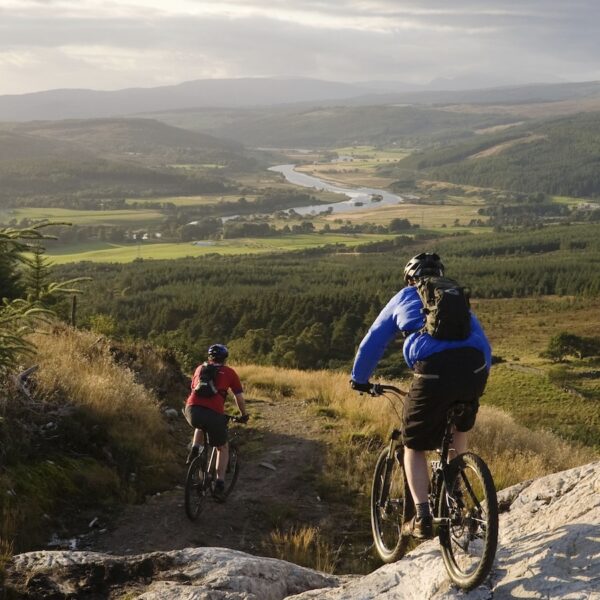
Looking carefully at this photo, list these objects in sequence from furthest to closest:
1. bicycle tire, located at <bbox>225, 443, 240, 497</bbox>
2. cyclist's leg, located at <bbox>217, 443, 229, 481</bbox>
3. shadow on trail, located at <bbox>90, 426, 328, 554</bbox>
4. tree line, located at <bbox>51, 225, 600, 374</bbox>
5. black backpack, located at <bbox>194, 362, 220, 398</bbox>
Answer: tree line, located at <bbox>51, 225, 600, 374</bbox>, bicycle tire, located at <bbox>225, 443, 240, 497</bbox>, cyclist's leg, located at <bbox>217, 443, 229, 481</bbox>, black backpack, located at <bbox>194, 362, 220, 398</bbox>, shadow on trail, located at <bbox>90, 426, 328, 554</bbox>

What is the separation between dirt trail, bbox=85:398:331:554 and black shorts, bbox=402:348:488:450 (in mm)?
Result: 3410

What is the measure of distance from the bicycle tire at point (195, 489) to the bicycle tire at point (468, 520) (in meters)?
4.10

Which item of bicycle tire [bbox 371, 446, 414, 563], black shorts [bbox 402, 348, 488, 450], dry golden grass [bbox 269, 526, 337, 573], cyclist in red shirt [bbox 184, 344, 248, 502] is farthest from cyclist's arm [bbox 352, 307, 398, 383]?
cyclist in red shirt [bbox 184, 344, 248, 502]

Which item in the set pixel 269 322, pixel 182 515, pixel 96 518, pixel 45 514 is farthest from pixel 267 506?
pixel 269 322

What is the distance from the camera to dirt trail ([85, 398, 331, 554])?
741 centimetres

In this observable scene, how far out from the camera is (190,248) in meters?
175

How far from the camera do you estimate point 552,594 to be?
3.84m

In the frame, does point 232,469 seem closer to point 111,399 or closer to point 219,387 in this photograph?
point 219,387

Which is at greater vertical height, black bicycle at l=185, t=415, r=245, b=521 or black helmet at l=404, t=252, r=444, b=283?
black helmet at l=404, t=252, r=444, b=283

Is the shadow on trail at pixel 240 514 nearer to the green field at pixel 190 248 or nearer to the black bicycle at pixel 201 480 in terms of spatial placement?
the black bicycle at pixel 201 480


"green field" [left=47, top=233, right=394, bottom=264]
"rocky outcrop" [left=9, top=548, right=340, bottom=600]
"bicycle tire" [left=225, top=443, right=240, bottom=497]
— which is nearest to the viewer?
"rocky outcrop" [left=9, top=548, right=340, bottom=600]

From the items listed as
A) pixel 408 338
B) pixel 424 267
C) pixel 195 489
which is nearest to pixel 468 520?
pixel 408 338

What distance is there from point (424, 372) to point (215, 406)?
14.1 feet

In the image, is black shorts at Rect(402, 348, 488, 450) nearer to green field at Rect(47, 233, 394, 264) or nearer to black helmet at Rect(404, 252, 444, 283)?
black helmet at Rect(404, 252, 444, 283)
